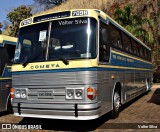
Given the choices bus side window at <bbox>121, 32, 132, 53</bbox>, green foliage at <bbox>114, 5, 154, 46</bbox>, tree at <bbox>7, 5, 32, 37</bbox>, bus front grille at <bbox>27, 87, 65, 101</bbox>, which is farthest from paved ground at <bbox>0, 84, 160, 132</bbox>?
Result: tree at <bbox>7, 5, 32, 37</bbox>

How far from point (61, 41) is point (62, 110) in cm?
183

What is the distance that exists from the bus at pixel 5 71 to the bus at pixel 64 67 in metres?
1.93

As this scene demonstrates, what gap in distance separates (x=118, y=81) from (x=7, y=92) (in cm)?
394

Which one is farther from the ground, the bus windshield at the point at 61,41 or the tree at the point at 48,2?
the tree at the point at 48,2

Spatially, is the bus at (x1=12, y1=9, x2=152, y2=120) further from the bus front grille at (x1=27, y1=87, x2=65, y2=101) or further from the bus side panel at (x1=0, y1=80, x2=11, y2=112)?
the bus side panel at (x1=0, y1=80, x2=11, y2=112)

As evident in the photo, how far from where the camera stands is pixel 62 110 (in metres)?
7.26

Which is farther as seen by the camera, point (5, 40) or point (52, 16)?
point (5, 40)

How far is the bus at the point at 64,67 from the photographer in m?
7.19

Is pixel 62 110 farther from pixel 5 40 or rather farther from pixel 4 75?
pixel 5 40

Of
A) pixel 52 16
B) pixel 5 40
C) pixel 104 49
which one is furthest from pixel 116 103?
pixel 5 40

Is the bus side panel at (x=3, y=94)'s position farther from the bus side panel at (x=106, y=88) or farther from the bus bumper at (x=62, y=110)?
the bus side panel at (x=106, y=88)

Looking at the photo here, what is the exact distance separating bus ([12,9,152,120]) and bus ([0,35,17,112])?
1.93m

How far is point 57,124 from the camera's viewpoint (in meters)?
8.68

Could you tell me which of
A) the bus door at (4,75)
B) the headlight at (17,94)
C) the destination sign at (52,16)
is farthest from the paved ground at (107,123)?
the destination sign at (52,16)
